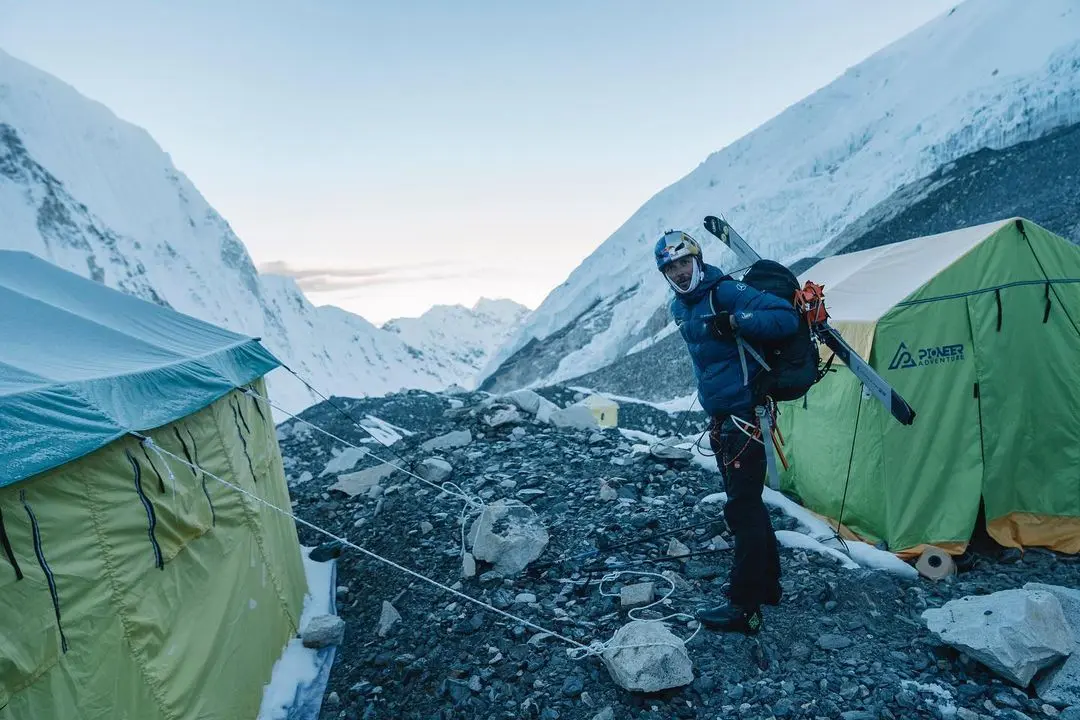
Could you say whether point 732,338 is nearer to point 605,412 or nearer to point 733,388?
point 733,388

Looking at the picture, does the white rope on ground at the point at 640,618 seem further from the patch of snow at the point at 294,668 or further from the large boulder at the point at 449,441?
the large boulder at the point at 449,441

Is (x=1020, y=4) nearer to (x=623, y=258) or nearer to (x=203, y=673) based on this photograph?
(x=623, y=258)

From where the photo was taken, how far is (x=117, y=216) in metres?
86.2

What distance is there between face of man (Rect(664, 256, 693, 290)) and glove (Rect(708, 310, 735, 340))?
12.5 inches

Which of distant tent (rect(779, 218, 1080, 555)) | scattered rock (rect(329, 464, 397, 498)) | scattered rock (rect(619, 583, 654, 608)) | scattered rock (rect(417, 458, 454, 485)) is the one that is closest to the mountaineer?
scattered rock (rect(619, 583, 654, 608))

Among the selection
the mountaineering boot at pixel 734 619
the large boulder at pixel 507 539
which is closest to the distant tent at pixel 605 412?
the large boulder at pixel 507 539

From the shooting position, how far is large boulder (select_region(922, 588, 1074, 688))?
10.8 feet

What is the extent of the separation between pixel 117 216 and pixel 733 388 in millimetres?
106217

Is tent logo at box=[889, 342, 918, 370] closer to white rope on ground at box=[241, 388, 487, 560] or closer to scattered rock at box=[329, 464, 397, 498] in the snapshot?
white rope on ground at box=[241, 388, 487, 560]

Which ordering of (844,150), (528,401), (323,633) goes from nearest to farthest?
(323,633) → (528,401) → (844,150)

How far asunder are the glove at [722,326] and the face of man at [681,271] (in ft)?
1.04

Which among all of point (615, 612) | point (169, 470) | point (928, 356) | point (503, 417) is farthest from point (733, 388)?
point (503, 417)

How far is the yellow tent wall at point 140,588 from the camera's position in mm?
2402

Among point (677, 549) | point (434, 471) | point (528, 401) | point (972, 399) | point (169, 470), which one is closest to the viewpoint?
point (169, 470)
